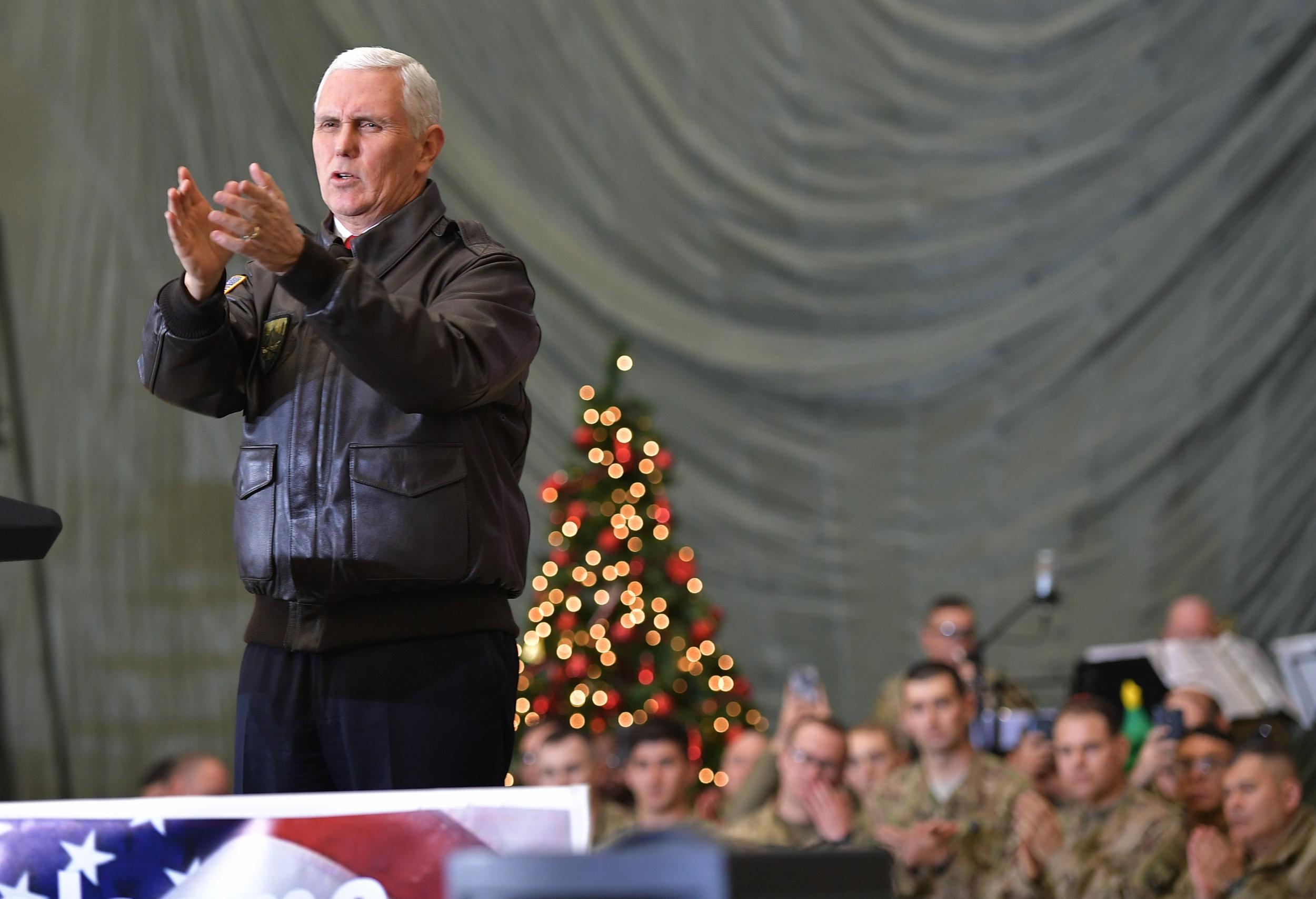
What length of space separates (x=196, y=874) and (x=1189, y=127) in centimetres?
644

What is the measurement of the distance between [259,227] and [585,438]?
4499mm

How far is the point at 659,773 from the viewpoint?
484cm

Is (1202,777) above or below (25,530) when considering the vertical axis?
below

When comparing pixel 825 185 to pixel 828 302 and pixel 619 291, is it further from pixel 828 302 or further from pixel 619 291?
pixel 619 291

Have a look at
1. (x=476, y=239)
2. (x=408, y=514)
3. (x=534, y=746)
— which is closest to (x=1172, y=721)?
(x=534, y=746)

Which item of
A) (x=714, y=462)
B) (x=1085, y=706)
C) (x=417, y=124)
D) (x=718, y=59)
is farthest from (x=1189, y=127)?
(x=417, y=124)

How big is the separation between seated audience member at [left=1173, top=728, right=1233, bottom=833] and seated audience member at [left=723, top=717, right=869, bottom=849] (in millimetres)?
959

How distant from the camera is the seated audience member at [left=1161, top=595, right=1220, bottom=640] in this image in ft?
21.2

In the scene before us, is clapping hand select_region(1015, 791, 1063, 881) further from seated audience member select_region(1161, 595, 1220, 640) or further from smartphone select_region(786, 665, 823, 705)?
seated audience member select_region(1161, 595, 1220, 640)

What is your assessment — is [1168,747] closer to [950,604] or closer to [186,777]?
[950,604]

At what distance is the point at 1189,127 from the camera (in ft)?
23.5

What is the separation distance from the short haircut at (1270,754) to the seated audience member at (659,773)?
1.51m

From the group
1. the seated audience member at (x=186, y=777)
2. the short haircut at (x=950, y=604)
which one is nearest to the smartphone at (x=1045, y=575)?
the short haircut at (x=950, y=604)

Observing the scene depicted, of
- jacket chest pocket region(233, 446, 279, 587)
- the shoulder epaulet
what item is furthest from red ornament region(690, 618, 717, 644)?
jacket chest pocket region(233, 446, 279, 587)
